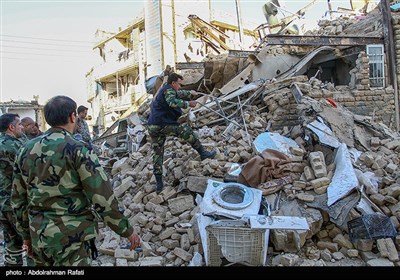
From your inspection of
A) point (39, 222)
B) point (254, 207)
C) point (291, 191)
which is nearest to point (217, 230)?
point (254, 207)

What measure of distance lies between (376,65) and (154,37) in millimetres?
14013

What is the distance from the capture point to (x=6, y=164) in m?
3.16

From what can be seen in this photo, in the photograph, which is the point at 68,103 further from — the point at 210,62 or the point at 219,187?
the point at 210,62

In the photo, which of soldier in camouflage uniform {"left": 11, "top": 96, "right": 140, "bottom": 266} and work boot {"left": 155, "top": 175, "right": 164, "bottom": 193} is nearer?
soldier in camouflage uniform {"left": 11, "top": 96, "right": 140, "bottom": 266}

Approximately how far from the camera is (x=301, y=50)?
377 inches

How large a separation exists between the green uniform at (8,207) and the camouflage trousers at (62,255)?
1257mm

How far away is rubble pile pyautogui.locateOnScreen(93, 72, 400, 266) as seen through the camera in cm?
336

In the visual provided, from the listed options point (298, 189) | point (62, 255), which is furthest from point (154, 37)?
point (62, 255)

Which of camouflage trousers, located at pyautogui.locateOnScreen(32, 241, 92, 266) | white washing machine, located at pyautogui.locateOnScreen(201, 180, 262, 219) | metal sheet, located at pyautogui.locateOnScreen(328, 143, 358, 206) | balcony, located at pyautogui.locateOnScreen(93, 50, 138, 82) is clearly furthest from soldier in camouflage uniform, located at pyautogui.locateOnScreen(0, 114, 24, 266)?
balcony, located at pyautogui.locateOnScreen(93, 50, 138, 82)

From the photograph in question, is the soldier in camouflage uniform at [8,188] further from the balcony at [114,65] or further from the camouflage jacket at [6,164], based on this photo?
the balcony at [114,65]

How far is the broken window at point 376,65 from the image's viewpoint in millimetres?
8016

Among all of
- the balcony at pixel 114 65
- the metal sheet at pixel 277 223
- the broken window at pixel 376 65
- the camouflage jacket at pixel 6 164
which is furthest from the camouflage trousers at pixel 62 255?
the balcony at pixel 114 65

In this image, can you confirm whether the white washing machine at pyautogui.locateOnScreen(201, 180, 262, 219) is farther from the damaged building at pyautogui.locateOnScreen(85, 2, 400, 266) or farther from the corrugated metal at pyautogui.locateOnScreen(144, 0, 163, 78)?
the corrugated metal at pyautogui.locateOnScreen(144, 0, 163, 78)

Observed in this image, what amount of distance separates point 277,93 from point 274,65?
311 centimetres
